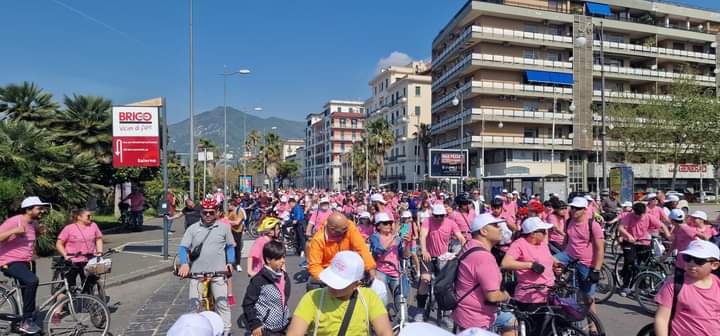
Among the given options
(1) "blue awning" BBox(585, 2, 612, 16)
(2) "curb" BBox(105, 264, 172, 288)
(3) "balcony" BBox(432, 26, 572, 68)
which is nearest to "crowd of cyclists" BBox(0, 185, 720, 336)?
(2) "curb" BBox(105, 264, 172, 288)

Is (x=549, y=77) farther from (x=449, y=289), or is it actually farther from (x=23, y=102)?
(x=449, y=289)

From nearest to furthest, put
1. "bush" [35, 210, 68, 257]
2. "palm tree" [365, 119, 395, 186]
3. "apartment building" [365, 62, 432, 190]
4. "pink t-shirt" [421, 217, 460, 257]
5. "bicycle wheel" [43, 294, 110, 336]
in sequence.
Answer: "bicycle wheel" [43, 294, 110, 336] < "pink t-shirt" [421, 217, 460, 257] < "bush" [35, 210, 68, 257] < "palm tree" [365, 119, 395, 186] < "apartment building" [365, 62, 432, 190]

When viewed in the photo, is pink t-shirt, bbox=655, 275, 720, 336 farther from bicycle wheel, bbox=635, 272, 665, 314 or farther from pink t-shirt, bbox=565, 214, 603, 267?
bicycle wheel, bbox=635, 272, 665, 314

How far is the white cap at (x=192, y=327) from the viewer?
206 cm

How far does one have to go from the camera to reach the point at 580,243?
6.70 metres

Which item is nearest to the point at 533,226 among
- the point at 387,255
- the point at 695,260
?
the point at 695,260

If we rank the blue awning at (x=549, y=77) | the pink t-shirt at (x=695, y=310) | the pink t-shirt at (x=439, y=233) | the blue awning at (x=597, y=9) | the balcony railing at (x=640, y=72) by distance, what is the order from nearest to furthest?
the pink t-shirt at (x=695, y=310) → the pink t-shirt at (x=439, y=233) → the blue awning at (x=549, y=77) → the balcony railing at (x=640, y=72) → the blue awning at (x=597, y=9)

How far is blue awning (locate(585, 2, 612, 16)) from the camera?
51438 millimetres

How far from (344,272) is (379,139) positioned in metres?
60.4

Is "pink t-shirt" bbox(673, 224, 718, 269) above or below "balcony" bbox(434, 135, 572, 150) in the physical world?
below

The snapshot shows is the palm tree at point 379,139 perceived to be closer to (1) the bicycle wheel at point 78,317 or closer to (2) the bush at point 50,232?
(2) the bush at point 50,232

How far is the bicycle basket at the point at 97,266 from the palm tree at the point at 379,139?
56.5 m

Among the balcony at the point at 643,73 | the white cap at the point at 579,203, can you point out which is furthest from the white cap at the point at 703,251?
the balcony at the point at 643,73

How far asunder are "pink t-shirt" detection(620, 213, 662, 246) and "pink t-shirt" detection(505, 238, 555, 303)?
14.7ft
